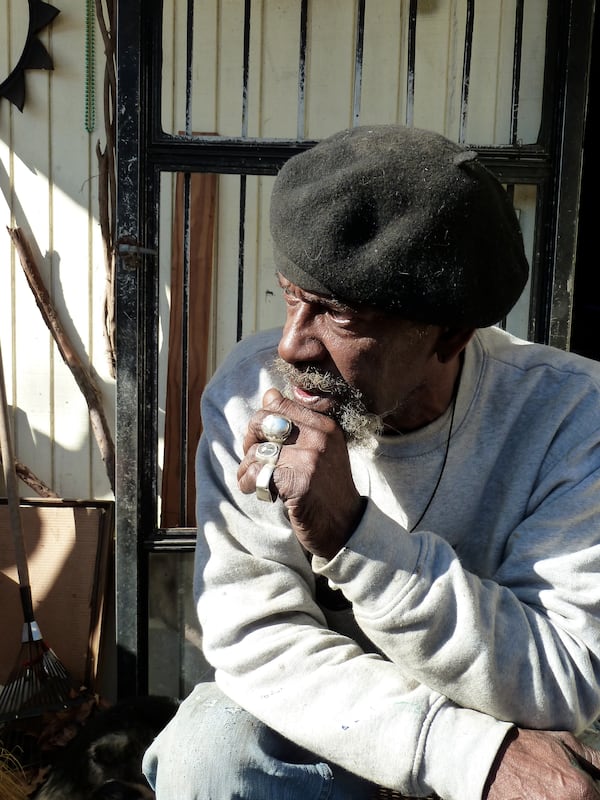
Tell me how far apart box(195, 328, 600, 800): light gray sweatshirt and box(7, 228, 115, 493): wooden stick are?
6.30 ft

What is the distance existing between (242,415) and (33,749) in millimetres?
2214

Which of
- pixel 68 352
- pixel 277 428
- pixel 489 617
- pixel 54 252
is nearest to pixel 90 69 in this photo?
pixel 54 252

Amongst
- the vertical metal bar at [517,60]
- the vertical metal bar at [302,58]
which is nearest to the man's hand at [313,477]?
the vertical metal bar at [302,58]

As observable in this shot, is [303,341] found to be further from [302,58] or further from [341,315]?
[302,58]

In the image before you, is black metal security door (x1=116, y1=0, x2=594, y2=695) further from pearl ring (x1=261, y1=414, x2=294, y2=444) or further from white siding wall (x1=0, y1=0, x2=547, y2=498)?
pearl ring (x1=261, y1=414, x2=294, y2=444)

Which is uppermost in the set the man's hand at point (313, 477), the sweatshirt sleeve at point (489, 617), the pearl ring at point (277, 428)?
the pearl ring at point (277, 428)

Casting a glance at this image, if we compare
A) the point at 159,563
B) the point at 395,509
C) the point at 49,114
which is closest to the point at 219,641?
the point at 395,509

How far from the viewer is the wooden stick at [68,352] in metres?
3.76

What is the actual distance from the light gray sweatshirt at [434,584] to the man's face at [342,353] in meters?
0.20

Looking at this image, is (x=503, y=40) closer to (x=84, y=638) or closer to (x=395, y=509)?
(x=395, y=509)

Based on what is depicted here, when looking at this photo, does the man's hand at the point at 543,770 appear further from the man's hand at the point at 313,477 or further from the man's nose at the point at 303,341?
the man's nose at the point at 303,341

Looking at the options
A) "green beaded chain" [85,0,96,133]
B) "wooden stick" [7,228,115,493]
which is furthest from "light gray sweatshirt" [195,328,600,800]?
"green beaded chain" [85,0,96,133]

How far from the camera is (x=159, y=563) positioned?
2934mm

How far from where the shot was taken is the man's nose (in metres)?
1.69
